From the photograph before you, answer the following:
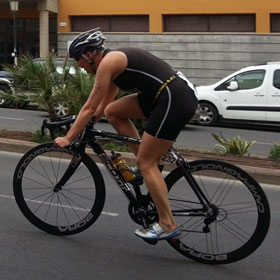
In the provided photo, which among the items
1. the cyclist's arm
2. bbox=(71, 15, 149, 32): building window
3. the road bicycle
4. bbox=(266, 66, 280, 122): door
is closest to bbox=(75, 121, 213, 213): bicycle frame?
the road bicycle

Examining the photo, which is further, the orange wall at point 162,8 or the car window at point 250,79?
the orange wall at point 162,8

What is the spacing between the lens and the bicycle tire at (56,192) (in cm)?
420

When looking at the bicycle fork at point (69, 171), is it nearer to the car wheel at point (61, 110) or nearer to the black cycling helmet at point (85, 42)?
the black cycling helmet at point (85, 42)

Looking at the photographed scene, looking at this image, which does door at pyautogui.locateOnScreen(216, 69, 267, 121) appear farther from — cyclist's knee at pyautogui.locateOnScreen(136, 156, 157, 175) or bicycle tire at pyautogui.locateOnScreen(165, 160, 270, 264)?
cyclist's knee at pyautogui.locateOnScreen(136, 156, 157, 175)

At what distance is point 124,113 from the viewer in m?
4.05

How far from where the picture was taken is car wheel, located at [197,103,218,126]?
1445 centimetres

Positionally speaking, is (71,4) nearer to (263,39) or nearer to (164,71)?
(263,39)

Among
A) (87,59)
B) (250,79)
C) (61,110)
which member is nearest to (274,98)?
(250,79)

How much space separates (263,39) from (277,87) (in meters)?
10.3

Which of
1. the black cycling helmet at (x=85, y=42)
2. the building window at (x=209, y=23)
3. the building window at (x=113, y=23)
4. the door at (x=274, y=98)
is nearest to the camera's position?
the black cycling helmet at (x=85, y=42)

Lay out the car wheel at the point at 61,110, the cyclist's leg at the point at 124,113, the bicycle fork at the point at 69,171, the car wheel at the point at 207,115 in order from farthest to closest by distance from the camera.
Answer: the car wheel at the point at 207,115 < the car wheel at the point at 61,110 < the bicycle fork at the point at 69,171 < the cyclist's leg at the point at 124,113

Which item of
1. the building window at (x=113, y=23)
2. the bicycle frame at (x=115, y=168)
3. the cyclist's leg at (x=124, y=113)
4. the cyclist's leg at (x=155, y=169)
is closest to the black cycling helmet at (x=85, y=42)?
the cyclist's leg at (x=124, y=113)

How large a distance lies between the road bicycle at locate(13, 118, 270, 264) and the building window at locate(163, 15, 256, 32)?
68.0 feet

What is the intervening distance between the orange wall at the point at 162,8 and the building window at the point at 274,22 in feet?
0.83
